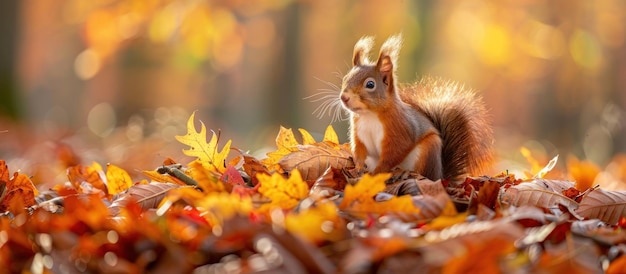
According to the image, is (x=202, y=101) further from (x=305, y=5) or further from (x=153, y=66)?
(x=305, y=5)

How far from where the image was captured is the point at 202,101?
16547 mm

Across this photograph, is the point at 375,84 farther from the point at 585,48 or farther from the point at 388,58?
the point at 585,48

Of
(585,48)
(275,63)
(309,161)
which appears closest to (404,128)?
(309,161)

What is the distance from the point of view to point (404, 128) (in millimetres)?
2166

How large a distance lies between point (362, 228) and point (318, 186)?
0.38 m

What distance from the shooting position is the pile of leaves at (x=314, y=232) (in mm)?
1170

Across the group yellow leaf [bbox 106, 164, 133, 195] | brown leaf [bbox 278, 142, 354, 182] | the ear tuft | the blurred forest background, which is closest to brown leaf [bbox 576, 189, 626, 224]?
brown leaf [bbox 278, 142, 354, 182]

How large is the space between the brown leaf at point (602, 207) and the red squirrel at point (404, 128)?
17.6 inches

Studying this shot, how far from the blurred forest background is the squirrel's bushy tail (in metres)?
3.89

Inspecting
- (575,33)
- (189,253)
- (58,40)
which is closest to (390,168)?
(189,253)

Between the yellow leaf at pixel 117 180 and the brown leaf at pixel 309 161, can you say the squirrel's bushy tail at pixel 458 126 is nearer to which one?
the brown leaf at pixel 309 161

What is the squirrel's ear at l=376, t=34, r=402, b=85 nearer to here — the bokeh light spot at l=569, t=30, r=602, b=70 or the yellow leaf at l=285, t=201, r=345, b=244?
the yellow leaf at l=285, t=201, r=345, b=244

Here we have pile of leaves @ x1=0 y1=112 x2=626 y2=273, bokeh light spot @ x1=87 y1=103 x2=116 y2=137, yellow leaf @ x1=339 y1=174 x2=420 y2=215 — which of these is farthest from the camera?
bokeh light spot @ x1=87 y1=103 x2=116 y2=137

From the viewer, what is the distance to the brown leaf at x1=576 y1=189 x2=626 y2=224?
67.6 inches
